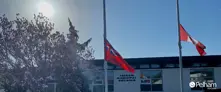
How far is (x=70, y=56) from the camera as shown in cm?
1655

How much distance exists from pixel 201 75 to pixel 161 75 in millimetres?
3264

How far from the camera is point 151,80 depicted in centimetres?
2614

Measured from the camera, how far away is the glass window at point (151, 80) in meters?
26.0

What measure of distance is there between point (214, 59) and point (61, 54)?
569 inches

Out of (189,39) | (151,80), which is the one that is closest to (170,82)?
(151,80)

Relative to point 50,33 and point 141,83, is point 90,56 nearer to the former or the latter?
point 50,33

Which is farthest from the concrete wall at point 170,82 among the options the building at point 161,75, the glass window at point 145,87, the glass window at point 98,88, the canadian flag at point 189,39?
the canadian flag at point 189,39

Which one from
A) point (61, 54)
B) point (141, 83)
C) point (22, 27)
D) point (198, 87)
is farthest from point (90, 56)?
point (198, 87)

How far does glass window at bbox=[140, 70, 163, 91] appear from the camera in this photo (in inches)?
1024

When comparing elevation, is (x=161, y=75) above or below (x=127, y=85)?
above

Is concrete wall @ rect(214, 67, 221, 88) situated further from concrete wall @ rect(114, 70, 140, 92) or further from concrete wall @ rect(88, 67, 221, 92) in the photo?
concrete wall @ rect(114, 70, 140, 92)

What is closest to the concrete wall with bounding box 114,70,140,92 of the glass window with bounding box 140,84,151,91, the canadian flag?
the glass window with bounding box 140,84,151,91

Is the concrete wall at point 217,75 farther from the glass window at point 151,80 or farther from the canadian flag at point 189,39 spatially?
the canadian flag at point 189,39

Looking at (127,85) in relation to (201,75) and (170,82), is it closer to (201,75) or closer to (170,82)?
(170,82)
